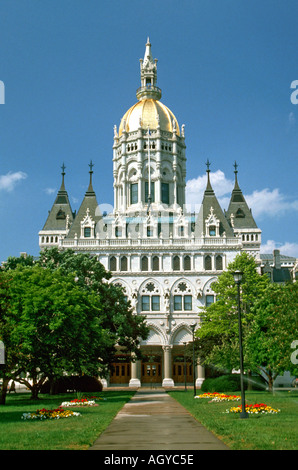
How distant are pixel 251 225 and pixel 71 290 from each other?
51.3m

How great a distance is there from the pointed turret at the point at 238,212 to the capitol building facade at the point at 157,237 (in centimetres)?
16

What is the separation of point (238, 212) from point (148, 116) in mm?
21982

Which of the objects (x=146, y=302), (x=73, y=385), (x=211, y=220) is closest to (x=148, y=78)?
(x=211, y=220)

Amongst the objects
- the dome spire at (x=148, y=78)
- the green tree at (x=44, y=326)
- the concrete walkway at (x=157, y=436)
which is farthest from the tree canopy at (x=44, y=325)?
the dome spire at (x=148, y=78)

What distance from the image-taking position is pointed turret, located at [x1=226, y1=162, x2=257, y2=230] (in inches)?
3410

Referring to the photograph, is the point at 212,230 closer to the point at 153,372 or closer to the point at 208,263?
the point at 208,263

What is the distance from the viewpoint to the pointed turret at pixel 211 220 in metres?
79.9

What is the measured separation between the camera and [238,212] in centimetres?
8875

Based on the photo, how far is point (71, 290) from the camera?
40062 mm

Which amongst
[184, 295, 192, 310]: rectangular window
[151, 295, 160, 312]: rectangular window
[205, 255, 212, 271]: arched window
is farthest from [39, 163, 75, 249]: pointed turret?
[205, 255, 212, 271]: arched window

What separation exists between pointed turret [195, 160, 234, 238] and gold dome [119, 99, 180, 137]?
1576cm

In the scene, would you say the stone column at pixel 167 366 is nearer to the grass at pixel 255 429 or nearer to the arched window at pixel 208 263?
the arched window at pixel 208 263
